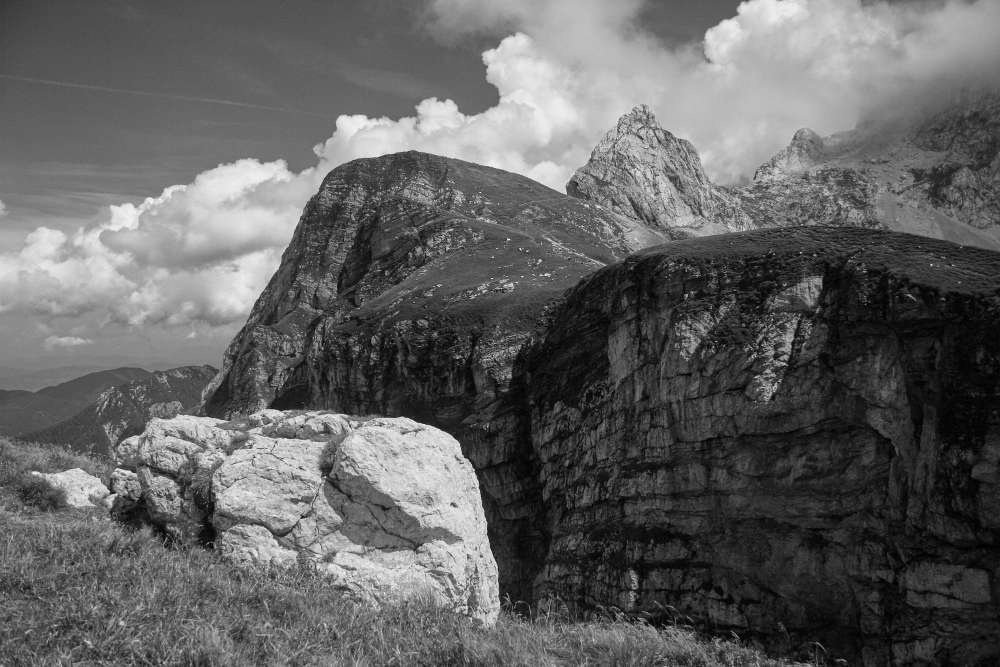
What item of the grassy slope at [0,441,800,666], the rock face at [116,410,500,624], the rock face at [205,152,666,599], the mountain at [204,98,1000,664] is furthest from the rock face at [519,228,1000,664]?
the grassy slope at [0,441,800,666]

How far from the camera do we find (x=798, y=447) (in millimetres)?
36625

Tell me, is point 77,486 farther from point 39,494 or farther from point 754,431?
point 754,431

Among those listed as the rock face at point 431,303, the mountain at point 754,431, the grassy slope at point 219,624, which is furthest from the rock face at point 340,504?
the rock face at point 431,303

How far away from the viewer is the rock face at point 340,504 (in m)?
10.3

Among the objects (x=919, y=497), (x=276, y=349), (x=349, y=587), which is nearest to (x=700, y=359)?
(x=919, y=497)

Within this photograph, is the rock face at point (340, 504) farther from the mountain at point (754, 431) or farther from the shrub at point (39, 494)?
the mountain at point (754, 431)

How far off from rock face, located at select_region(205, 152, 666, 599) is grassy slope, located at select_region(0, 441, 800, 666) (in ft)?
139

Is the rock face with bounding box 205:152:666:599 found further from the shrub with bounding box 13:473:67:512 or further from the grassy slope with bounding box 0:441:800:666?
the grassy slope with bounding box 0:441:800:666

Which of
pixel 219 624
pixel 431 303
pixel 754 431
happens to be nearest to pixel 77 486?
pixel 219 624

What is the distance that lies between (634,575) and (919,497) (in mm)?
→ 15866

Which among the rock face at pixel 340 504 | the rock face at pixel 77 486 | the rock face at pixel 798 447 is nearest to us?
the rock face at pixel 340 504

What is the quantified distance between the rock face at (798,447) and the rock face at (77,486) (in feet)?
78.1

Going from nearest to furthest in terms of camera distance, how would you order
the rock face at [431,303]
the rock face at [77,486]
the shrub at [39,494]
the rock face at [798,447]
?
the shrub at [39,494] < the rock face at [77,486] < the rock face at [798,447] < the rock face at [431,303]

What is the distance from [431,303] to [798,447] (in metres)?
40.7
